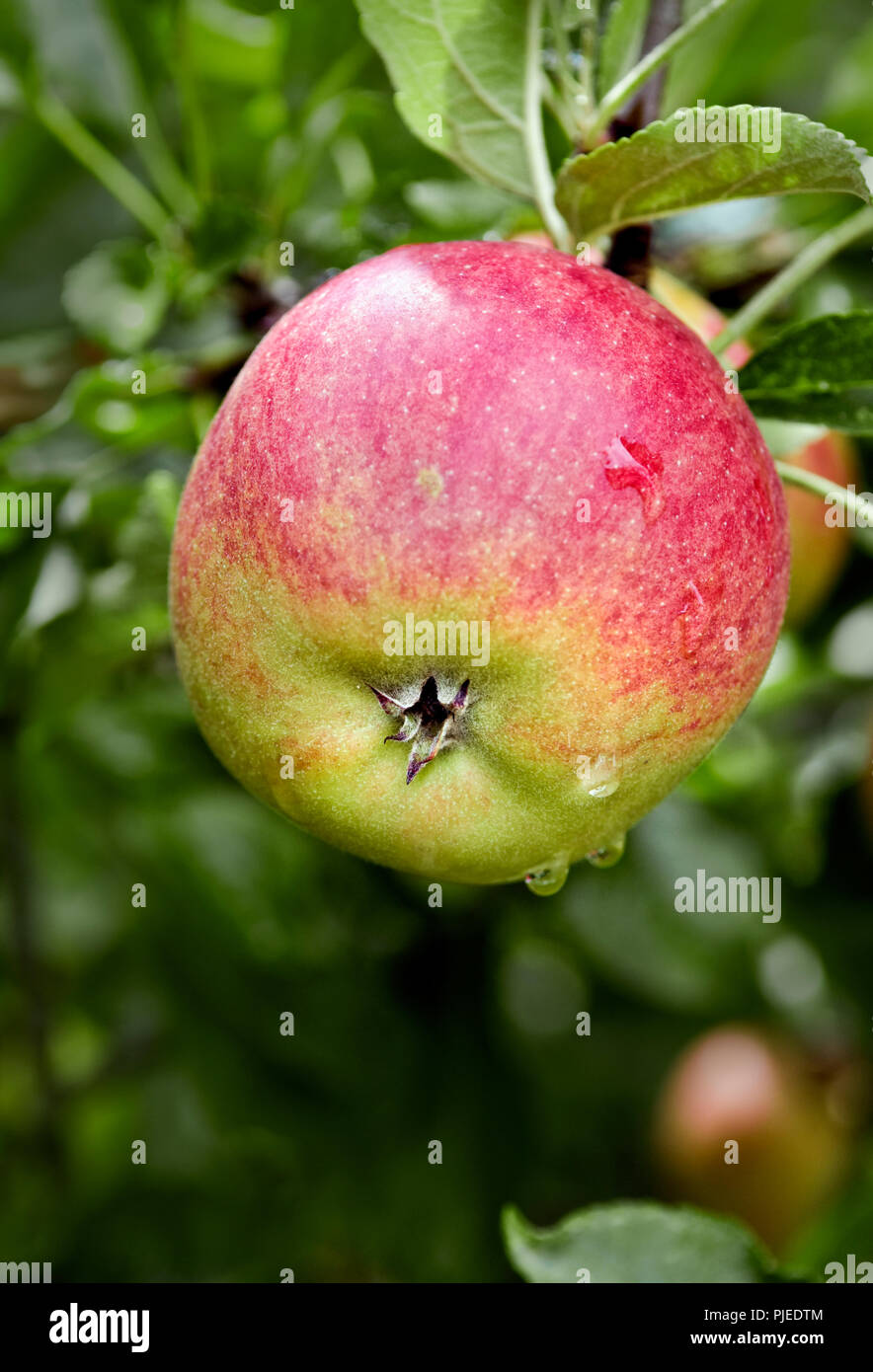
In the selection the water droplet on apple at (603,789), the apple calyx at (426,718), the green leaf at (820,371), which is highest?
the green leaf at (820,371)

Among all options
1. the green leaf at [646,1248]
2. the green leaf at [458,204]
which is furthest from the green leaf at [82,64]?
the green leaf at [646,1248]

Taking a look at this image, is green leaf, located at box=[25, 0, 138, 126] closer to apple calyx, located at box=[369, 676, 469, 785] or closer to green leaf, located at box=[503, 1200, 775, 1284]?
apple calyx, located at box=[369, 676, 469, 785]

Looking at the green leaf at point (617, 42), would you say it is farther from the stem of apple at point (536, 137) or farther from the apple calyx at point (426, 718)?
the apple calyx at point (426, 718)

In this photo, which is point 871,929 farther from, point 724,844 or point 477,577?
point 477,577

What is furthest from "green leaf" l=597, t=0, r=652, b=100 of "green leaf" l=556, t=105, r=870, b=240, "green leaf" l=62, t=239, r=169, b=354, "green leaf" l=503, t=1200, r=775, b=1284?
"green leaf" l=503, t=1200, r=775, b=1284

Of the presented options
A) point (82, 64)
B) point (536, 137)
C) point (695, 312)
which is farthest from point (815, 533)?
point (82, 64)

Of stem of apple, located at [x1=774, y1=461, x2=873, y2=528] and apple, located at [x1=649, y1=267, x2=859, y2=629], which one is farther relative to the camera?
apple, located at [x1=649, y1=267, x2=859, y2=629]
